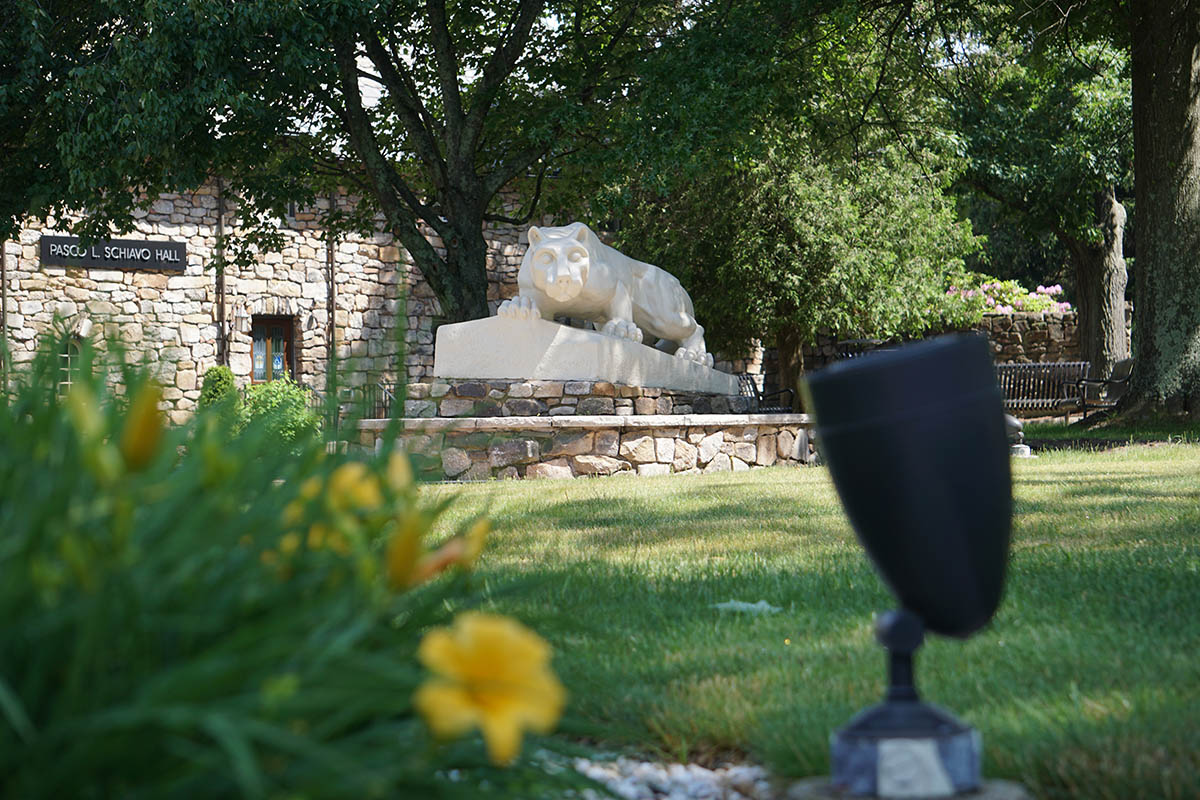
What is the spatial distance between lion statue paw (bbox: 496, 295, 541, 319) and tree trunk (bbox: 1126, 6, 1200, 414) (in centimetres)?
625

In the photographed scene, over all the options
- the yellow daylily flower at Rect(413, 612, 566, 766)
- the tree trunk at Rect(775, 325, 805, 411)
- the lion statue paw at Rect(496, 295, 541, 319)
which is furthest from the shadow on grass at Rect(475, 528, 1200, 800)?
the tree trunk at Rect(775, 325, 805, 411)

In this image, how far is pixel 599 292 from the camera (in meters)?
9.29

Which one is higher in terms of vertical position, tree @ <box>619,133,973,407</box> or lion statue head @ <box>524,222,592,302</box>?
tree @ <box>619,133,973,407</box>

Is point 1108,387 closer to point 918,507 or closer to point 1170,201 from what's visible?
point 1170,201

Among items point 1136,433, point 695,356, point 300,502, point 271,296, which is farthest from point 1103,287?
point 300,502

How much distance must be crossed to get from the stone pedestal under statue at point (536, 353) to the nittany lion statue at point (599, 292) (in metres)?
0.16

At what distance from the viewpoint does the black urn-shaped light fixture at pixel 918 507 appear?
1376 mm

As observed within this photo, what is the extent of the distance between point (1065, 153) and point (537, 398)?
1195cm

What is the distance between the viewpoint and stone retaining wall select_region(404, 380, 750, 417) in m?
9.14

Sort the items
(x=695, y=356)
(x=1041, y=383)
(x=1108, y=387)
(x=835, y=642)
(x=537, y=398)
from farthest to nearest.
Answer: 1. (x=1041, y=383)
2. (x=1108, y=387)
3. (x=695, y=356)
4. (x=537, y=398)
5. (x=835, y=642)

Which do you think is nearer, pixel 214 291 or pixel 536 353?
pixel 536 353

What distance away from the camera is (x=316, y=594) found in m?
1.23

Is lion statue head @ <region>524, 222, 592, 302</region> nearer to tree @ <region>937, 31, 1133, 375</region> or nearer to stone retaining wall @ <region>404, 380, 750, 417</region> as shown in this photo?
stone retaining wall @ <region>404, 380, 750, 417</region>

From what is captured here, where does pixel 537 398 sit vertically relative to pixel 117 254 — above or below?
below
